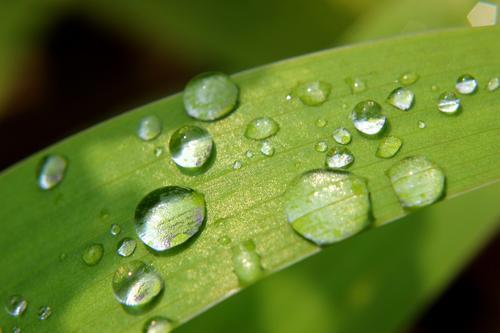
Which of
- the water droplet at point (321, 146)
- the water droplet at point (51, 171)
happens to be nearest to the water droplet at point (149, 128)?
the water droplet at point (51, 171)

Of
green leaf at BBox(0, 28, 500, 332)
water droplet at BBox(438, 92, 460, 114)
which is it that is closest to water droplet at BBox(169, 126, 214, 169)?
green leaf at BBox(0, 28, 500, 332)

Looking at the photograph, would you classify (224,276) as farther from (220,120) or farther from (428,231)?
(428,231)

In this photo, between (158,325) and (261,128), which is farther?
(261,128)

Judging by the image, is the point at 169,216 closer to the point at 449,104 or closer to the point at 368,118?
the point at 368,118

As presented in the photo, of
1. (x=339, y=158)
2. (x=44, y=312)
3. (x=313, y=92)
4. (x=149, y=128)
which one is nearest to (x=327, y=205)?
(x=339, y=158)

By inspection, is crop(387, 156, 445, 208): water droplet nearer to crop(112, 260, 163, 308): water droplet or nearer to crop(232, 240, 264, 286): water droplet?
crop(232, 240, 264, 286): water droplet
